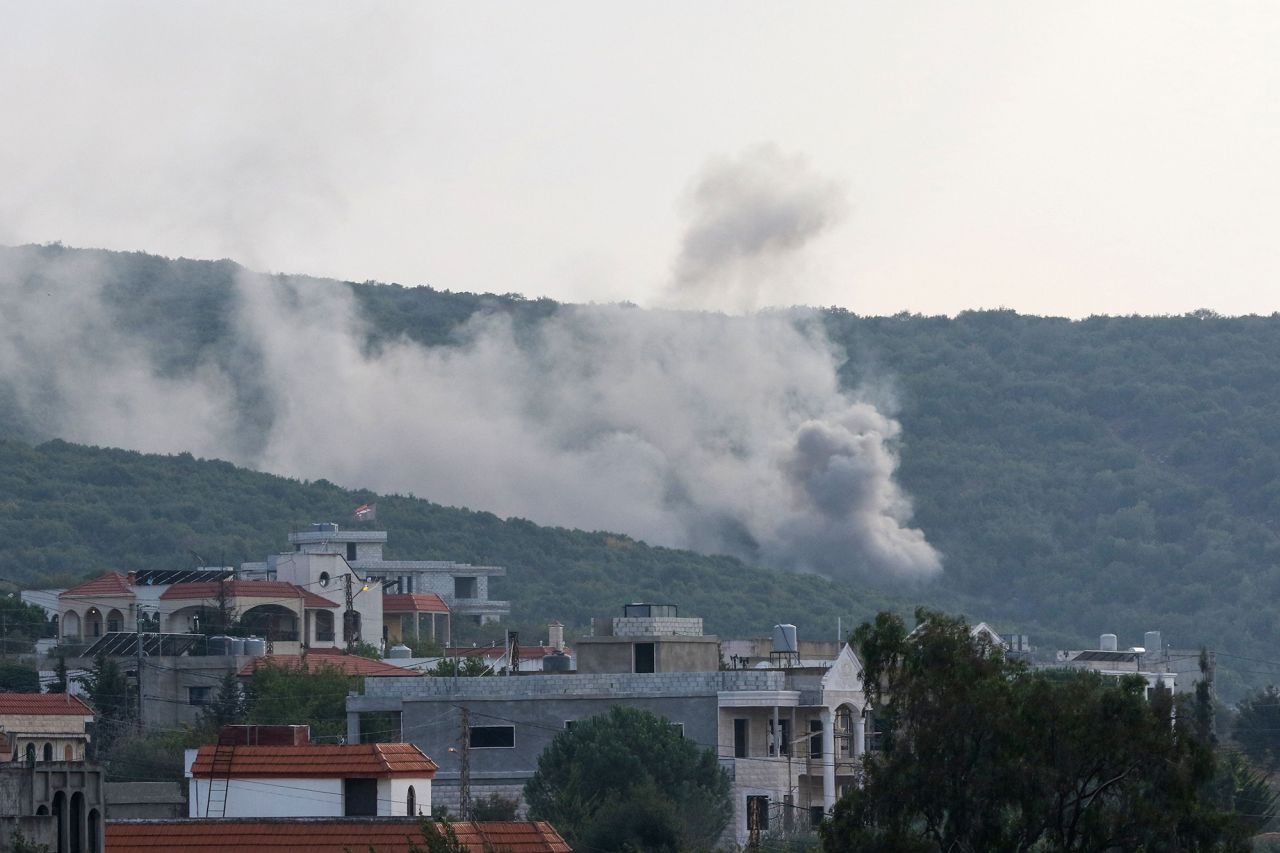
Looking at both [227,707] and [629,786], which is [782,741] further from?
[227,707]

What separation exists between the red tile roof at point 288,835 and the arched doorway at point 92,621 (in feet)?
233

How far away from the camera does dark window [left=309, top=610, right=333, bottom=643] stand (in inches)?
4675

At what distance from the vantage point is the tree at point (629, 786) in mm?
61000

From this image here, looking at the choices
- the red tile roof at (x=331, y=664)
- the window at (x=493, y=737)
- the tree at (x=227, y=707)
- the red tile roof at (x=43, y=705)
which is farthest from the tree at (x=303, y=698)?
the window at (x=493, y=737)

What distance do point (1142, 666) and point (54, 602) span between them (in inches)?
1900

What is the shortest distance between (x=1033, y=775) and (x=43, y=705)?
134 ft

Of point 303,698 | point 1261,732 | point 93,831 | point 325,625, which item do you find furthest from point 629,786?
point 325,625

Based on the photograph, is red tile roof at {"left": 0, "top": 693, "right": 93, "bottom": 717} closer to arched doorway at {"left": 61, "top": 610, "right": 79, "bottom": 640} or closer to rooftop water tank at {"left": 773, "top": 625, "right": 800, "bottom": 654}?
rooftop water tank at {"left": 773, "top": 625, "right": 800, "bottom": 654}

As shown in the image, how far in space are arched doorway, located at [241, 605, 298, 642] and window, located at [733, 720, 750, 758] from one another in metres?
45.1

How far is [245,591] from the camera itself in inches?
4478

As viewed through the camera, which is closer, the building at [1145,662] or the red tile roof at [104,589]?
the building at [1145,662]

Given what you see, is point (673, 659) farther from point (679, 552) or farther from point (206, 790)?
point (679, 552)

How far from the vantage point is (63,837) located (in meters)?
39.3

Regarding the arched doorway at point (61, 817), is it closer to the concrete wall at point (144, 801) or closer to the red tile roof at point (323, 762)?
the concrete wall at point (144, 801)
